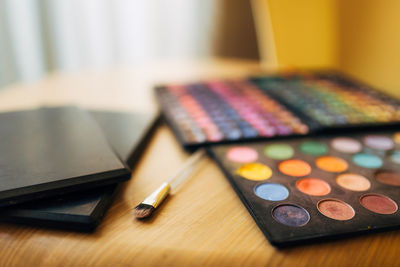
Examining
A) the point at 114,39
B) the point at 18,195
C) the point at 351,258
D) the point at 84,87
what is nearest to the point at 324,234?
Answer: the point at 351,258

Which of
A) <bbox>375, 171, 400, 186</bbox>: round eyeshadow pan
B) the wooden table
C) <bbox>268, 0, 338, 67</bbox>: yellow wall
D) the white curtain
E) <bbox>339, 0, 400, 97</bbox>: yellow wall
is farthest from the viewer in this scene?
the white curtain

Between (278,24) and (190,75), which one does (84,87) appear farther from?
(278,24)

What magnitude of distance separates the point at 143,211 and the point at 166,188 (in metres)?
0.05

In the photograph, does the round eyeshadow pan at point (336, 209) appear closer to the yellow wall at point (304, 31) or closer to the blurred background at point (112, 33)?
the yellow wall at point (304, 31)

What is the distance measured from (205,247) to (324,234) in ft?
0.35

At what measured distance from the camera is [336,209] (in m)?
0.36

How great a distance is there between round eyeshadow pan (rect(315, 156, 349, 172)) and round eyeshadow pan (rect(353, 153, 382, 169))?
0.7 inches

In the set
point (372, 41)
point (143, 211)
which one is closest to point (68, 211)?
point (143, 211)

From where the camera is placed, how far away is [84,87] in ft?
2.72

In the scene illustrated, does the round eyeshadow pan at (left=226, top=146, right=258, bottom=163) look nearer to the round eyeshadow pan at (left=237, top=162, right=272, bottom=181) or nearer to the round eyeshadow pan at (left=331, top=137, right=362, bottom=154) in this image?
the round eyeshadow pan at (left=237, top=162, right=272, bottom=181)

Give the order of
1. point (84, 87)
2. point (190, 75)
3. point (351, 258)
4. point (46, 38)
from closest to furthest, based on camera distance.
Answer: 1. point (351, 258)
2. point (84, 87)
3. point (190, 75)
4. point (46, 38)

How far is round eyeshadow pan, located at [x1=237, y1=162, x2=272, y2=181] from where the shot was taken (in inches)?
16.5

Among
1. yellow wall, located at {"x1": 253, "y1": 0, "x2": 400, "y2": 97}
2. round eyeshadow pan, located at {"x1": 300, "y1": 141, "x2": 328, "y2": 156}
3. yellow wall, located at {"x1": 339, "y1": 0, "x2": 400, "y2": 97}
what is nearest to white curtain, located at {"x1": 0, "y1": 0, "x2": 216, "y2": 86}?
yellow wall, located at {"x1": 253, "y1": 0, "x2": 400, "y2": 97}

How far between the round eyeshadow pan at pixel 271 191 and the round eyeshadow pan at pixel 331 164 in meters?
0.08
